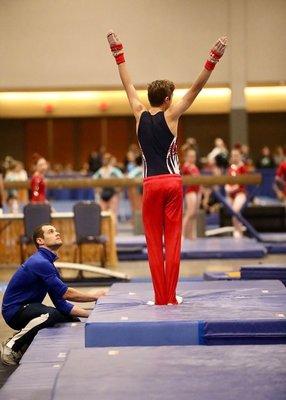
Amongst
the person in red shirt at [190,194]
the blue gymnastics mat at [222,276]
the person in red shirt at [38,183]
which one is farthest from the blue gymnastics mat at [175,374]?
the person in red shirt at [190,194]

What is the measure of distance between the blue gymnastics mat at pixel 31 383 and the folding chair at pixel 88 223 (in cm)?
664

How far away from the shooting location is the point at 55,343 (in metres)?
6.54

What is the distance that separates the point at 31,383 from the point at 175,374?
99cm

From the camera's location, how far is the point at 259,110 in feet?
91.0

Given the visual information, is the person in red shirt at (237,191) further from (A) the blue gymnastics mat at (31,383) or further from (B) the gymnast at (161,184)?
(A) the blue gymnastics mat at (31,383)

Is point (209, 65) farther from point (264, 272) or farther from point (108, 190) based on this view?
point (108, 190)

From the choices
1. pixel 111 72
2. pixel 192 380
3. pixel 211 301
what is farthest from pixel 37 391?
pixel 111 72

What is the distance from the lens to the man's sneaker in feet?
21.9

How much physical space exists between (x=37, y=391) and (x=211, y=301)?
6.21 ft

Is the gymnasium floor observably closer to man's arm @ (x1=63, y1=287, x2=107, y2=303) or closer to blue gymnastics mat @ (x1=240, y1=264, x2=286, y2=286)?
blue gymnastics mat @ (x1=240, y1=264, x2=286, y2=286)

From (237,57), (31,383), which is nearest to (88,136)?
(237,57)

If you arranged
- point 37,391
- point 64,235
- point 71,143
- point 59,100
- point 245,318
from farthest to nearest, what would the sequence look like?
1. point 71,143
2. point 59,100
3. point 64,235
4. point 245,318
5. point 37,391

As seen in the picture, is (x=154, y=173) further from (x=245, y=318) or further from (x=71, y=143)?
(x=71, y=143)

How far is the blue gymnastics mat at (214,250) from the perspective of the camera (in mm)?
13062
